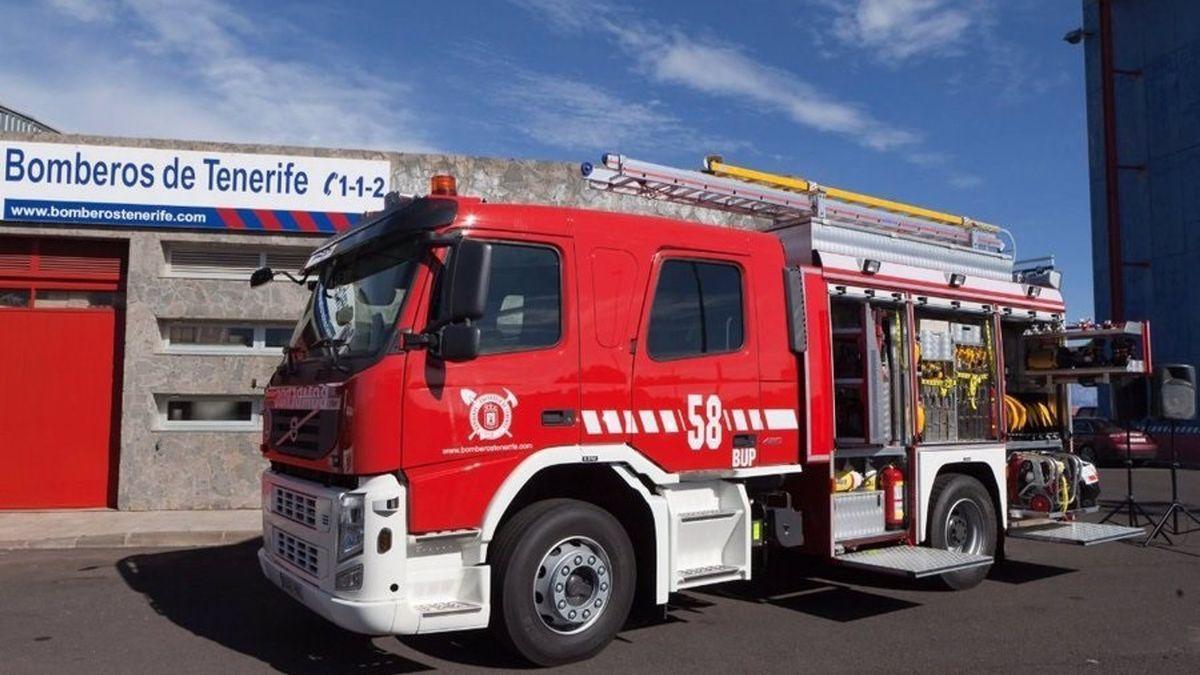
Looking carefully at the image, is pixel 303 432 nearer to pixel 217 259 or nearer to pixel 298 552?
pixel 298 552

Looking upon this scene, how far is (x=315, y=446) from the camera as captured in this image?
5492 millimetres

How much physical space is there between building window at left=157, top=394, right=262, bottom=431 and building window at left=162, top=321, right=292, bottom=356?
669 millimetres

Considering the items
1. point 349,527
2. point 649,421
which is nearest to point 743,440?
point 649,421

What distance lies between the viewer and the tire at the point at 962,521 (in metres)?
7.95

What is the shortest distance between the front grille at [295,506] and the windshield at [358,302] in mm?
871

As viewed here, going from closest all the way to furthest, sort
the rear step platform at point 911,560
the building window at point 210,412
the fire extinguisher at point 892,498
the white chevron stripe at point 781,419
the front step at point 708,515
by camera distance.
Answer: the front step at point 708,515
the white chevron stripe at point 781,419
the rear step platform at point 911,560
the fire extinguisher at point 892,498
the building window at point 210,412

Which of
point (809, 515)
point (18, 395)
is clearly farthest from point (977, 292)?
point (18, 395)

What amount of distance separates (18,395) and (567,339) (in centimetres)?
1019

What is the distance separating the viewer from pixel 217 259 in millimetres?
13172

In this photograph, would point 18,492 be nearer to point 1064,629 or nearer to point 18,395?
point 18,395

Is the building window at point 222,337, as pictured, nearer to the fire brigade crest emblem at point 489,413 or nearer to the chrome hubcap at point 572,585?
the fire brigade crest emblem at point 489,413

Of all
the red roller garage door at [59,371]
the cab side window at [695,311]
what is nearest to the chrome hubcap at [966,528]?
the cab side window at [695,311]

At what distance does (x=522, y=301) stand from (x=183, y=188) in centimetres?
895

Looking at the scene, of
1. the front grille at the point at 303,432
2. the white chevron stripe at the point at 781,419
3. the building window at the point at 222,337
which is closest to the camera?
the front grille at the point at 303,432
